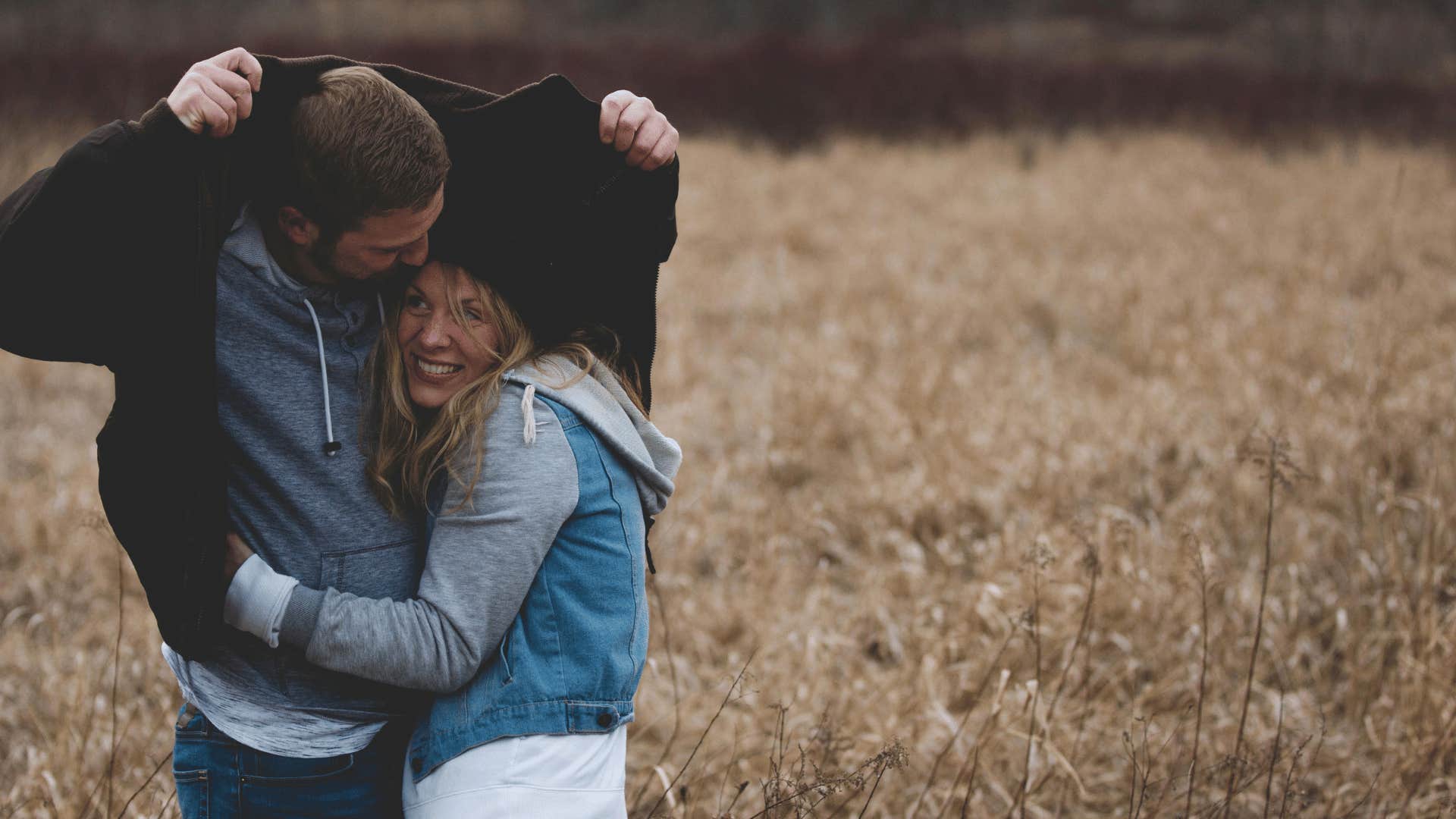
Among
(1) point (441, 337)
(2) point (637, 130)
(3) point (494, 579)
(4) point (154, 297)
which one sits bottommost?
(3) point (494, 579)

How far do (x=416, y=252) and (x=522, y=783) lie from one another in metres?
0.71

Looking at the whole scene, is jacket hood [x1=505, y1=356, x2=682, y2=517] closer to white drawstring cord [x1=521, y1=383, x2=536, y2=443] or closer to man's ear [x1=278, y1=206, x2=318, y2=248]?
white drawstring cord [x1=521, y1=383, x2=536, y2=443]

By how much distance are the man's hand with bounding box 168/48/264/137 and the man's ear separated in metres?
0.12

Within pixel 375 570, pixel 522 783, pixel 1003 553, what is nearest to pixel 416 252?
pixel 375 570

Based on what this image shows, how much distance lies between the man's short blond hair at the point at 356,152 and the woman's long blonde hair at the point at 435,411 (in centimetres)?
20

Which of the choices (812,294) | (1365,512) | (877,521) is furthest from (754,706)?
(812,294)

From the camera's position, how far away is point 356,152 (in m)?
1.26

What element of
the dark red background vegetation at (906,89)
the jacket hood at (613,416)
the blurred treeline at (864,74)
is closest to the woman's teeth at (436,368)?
the jacket hood at (613,416)

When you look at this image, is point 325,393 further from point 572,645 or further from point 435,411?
point 572,645

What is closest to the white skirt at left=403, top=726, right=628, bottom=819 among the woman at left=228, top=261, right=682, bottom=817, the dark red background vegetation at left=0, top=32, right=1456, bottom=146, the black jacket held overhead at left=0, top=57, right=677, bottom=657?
the woman at left=228, top=261, right=682, bottom=817

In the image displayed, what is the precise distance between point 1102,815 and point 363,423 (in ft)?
5.91

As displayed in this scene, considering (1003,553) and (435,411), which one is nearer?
(435,411)

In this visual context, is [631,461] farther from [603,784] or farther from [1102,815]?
[1102,815]

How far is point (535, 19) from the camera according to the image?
2606 cm
